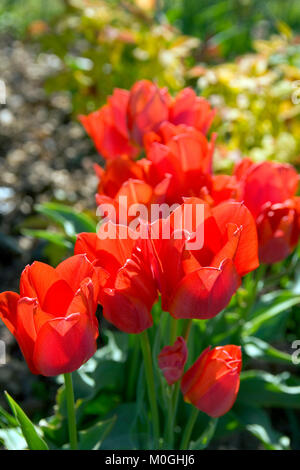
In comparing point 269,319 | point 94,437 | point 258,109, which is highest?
point 258,109

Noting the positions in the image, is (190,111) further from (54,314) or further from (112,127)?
(54,314)

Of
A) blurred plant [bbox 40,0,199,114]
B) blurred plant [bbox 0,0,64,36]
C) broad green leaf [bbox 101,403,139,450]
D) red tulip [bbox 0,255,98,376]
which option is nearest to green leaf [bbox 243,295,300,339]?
broad green leaf [bbox 101,403,139,450]

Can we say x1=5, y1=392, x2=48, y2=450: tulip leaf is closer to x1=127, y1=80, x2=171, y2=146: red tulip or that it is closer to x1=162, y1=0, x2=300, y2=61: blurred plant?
x1=127, y1=80, x2=171, y2=146: red tulip

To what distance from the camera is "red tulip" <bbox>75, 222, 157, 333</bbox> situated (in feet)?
2.57

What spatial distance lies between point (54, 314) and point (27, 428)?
0.25 metres

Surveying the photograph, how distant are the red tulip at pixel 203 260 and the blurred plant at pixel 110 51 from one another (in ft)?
4.45

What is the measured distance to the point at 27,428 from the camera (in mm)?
944

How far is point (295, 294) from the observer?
141cm

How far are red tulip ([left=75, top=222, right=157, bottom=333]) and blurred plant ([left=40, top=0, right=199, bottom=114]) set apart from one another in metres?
1.38

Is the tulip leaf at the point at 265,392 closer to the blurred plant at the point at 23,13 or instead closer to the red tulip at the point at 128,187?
the red tulip at the point at 128,187

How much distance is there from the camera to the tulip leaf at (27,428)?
0.93m

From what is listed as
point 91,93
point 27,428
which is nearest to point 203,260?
point 27,428

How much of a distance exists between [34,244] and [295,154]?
95 centimetres
